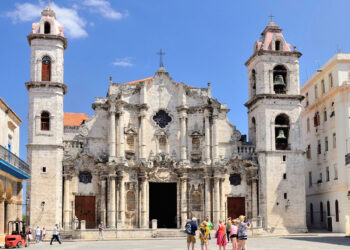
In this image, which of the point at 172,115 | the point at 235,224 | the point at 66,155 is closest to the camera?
the point at 235,224

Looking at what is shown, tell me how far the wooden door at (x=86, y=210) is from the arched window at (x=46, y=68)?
9.76 m

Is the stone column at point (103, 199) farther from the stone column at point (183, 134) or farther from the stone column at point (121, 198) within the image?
the stone column at point (183, 134)

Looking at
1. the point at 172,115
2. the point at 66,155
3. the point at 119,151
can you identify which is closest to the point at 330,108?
the point at 172,115

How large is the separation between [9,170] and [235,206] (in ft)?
70.2

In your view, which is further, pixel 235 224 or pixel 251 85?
pixel 251 85

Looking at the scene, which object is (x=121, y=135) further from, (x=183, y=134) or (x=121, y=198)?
(x=183, y=134)

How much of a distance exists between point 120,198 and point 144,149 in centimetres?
439

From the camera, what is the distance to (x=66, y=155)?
45.7 meters

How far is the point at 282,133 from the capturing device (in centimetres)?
4844

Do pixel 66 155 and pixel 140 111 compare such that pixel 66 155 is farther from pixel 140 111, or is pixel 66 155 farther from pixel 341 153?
pixel 341 153

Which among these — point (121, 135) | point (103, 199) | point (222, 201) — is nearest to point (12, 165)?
point (103, 199)

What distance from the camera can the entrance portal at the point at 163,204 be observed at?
49.0 m

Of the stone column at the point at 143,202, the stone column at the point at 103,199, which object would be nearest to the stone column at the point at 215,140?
the stone column at the point at 143,202

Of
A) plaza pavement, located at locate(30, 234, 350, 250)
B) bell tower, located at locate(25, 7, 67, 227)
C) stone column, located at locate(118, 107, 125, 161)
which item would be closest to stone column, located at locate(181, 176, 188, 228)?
stone column, located at locate(118, 107, 125, 161)
